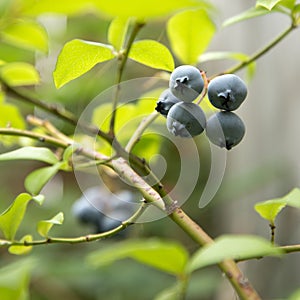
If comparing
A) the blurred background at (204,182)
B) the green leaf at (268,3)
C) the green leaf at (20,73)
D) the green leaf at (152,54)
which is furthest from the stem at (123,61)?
the blurred background at (204,182)

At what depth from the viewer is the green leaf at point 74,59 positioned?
0.47m

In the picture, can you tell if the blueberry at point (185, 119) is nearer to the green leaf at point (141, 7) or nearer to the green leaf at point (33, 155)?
the green leaf at point (33, 155)

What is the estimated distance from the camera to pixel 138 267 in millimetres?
1774

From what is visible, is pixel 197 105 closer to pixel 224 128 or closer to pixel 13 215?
pixel 224 128

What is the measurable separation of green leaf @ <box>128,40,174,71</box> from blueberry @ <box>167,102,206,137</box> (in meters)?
0.06

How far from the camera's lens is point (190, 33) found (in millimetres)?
690

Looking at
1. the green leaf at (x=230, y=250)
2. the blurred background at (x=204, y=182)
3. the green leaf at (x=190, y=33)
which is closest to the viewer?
the green leaf at (x=230, y=250)

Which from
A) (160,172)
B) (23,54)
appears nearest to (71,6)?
(160,172)

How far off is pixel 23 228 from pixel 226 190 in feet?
2.63

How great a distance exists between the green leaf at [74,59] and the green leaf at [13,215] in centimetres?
12

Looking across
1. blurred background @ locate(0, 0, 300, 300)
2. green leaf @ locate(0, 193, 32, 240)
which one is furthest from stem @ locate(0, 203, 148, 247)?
blurred background @ locate(0, 0, 300, 300)

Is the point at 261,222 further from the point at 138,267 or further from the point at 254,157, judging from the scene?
the point at 138,267

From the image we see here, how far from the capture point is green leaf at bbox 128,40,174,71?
0.52 meters

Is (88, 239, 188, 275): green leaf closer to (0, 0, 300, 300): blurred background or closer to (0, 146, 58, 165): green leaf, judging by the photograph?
(0, 146, 58, 165): green leaf
